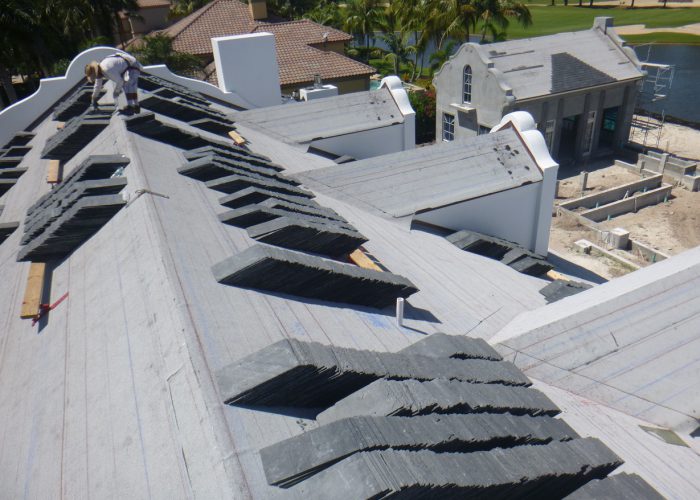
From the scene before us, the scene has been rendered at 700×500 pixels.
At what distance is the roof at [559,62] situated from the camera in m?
30.6

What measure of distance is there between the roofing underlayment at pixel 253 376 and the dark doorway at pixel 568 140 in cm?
2789

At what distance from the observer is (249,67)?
848 inches

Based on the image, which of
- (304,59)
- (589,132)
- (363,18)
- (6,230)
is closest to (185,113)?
(6,230)

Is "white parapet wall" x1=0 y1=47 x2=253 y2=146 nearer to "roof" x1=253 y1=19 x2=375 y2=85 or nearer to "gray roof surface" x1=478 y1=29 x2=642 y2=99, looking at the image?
"roof" x1=253 y1=19 x2=375 y2=85

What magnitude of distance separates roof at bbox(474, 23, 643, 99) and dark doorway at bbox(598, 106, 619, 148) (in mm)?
2916

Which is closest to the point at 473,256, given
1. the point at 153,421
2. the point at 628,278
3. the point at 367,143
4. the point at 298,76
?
the point at 628,278

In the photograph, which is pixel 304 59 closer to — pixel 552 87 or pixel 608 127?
pixel 552 87

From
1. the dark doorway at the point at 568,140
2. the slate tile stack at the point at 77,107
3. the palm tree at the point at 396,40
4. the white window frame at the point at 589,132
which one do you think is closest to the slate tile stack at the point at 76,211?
the slate tile stack at the point at 77,107

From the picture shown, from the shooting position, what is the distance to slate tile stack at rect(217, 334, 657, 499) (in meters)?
3.75

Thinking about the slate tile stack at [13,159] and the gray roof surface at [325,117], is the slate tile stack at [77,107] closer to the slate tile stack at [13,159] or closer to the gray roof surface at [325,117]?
the slate tile stack at [13,159]

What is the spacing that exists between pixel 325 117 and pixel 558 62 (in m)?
20.6

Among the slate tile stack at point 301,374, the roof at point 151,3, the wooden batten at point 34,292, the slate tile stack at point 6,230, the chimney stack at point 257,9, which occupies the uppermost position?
the roof at point 151,3

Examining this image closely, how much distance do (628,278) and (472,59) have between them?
2556 centimetres

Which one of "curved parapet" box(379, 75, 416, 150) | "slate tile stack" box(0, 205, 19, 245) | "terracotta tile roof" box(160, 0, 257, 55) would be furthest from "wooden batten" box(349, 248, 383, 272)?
"terracotta tile roof" box(160, 0, 257, 55)
